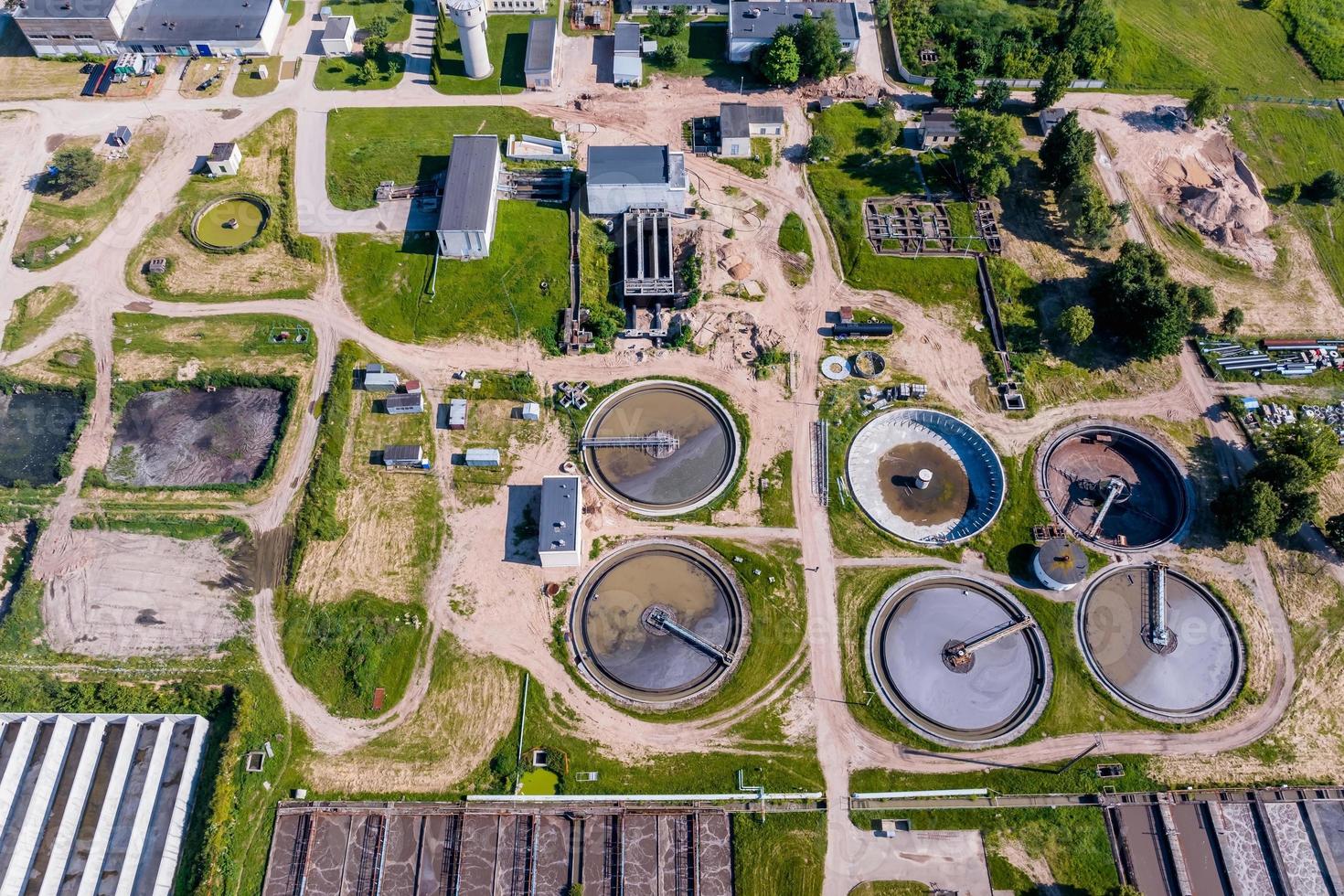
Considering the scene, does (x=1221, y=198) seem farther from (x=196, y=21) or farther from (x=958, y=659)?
(x=196, y=21)

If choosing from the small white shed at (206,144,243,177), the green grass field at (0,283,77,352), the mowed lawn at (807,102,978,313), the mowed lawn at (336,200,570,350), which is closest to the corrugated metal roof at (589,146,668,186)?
the mowed lawn at (336,200,570,350)

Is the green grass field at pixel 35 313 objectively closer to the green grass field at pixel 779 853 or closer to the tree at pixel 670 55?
the tree at pixel 670 55

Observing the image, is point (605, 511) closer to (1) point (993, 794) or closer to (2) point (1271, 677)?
(1) point (993, 794)

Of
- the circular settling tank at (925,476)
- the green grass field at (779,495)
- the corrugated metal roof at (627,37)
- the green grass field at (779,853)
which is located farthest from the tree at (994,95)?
the green grass field at (779,853)

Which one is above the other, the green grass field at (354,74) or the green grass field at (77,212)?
the green grass field at (354,74)

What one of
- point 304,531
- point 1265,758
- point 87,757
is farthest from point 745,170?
point 87,757
